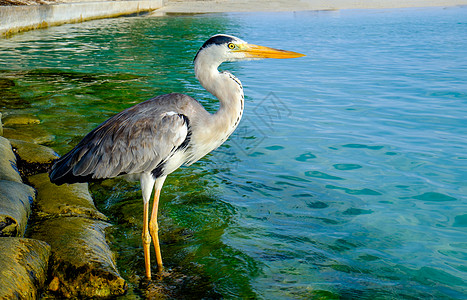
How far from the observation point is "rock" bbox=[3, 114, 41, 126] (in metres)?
9.46

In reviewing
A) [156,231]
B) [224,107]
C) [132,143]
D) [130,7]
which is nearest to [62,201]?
[156,231]

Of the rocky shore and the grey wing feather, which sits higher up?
the grey wing feather

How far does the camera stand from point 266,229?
6.21 m

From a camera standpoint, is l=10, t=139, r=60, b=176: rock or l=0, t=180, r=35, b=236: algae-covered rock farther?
l=10, t=139, r=60, b=176: rock

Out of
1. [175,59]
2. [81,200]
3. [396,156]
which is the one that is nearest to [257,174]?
[396,156]

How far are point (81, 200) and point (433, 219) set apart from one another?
455cm

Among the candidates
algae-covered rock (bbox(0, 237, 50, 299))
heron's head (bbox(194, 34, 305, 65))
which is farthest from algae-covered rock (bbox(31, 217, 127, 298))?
heron's head (bbox(194, 34, 305, 65))

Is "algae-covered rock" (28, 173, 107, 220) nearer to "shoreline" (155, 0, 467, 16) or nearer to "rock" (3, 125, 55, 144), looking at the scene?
"rock" (3, 125, 55, 144)

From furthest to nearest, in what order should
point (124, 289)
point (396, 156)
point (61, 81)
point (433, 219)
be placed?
point (61, 81), point (396, 156), point (433, 219), point (124, 289)

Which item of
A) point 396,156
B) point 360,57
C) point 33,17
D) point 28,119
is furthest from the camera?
point 33,17

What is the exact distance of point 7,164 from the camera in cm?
596

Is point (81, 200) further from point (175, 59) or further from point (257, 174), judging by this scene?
point (175, 59)

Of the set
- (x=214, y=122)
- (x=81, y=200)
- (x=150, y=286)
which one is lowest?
(x=150, y=286)

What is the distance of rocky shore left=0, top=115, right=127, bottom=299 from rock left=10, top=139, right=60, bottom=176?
0.05 meters
